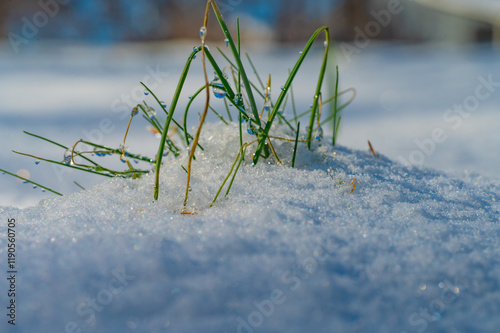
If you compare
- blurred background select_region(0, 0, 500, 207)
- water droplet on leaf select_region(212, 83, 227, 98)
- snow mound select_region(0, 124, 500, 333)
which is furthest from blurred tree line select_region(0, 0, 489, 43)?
snow mound select_region(0, 124, 500, 333)

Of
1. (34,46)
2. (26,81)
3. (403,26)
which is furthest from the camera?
(403,26)

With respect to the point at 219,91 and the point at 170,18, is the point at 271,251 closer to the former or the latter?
the point at 219,91

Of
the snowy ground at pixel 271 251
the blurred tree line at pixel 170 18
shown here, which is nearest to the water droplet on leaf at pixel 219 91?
the snowy ground at pixel 271 251

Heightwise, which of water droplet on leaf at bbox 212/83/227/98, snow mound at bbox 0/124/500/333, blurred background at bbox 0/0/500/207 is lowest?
snow mound at bbox 0/124/500/333

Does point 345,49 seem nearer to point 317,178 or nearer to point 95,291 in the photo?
point 317,178

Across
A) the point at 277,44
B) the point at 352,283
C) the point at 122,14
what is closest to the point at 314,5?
the point at 277,44

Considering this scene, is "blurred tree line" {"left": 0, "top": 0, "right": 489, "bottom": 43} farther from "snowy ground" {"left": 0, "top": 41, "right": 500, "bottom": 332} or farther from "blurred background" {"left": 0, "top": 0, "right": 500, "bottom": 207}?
"snowy ground" {"left": 0, "top": 41, "right": 500, "bottom": 332}
